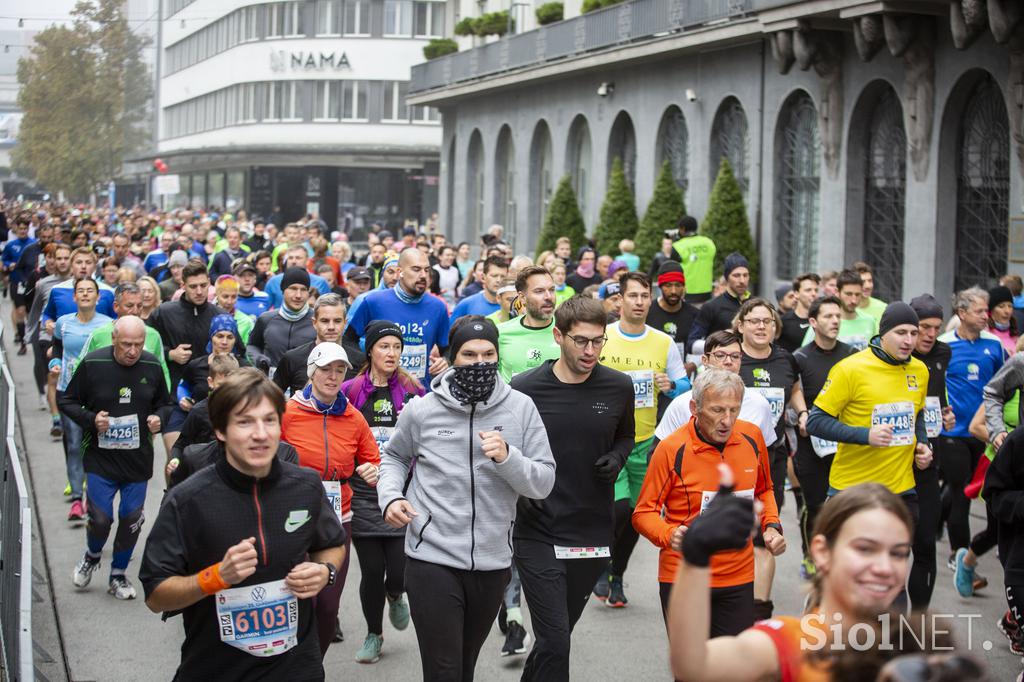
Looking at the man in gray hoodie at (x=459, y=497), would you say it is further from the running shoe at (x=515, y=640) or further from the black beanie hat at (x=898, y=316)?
the black beanie hat at (x=898, y=316)

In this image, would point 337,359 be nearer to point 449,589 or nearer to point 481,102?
point 449,589

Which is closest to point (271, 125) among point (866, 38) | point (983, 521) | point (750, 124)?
point (750, 124)

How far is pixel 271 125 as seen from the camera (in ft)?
209

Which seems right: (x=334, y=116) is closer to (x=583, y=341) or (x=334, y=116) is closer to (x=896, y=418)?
(x=896, y=418)

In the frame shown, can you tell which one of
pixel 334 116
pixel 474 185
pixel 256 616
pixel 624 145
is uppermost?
pixel 334 116

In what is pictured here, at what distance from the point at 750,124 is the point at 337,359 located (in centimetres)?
1925

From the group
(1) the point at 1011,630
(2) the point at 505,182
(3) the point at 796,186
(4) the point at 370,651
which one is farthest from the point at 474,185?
(1) the point at 1011,630

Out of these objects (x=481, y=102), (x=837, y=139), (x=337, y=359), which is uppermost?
(x=481, y=102)

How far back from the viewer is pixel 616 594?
9516mm

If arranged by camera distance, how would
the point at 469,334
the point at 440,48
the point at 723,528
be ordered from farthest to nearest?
1. the point at 440,48
2. the point at 469,334
3. the point at 723,528

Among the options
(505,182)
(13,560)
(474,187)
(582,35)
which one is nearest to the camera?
(13,560)

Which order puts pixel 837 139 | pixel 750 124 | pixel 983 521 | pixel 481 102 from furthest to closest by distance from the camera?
pixel 481 102 → pixel 750 124 → pixel 837 139 → pixel 983 521

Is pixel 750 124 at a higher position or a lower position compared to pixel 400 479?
higher

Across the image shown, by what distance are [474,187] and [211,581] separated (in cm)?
3910
